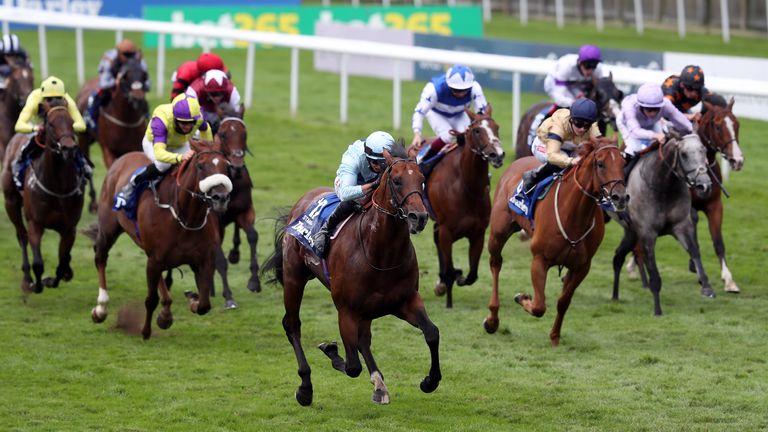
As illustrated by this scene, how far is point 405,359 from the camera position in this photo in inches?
368

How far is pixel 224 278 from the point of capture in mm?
10906

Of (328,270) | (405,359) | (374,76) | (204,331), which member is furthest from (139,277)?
(374,76)

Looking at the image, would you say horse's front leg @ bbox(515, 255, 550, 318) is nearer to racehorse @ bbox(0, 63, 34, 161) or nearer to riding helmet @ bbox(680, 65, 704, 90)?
riding helmet @ bbox(680, 65, 704, 90)

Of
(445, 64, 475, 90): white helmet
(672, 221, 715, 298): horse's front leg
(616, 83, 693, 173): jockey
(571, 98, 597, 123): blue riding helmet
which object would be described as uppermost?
(445, 64, 475, 90): white helmet

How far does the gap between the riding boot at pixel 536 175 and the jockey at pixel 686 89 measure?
Result: 198 cm

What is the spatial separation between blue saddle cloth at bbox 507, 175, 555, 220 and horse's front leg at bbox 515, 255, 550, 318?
0.45 metres

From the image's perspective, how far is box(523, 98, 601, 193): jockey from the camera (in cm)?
930

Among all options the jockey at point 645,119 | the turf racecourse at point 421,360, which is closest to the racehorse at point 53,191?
the turf racecourse at point 421,360

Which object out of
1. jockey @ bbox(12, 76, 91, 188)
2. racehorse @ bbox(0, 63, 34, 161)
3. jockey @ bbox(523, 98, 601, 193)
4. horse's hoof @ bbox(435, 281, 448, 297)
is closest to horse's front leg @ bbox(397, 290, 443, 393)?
jockey @ bbox(523, 98, 601, 193)

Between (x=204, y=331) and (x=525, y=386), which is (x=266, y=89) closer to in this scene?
(x=204, y=331)

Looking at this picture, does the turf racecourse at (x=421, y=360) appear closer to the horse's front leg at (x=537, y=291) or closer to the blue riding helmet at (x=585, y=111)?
the horse's front leg at (x=537, y=291)

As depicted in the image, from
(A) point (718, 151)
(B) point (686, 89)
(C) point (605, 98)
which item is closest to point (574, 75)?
(C) point (605, 98)

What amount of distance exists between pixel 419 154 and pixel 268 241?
3048 mm

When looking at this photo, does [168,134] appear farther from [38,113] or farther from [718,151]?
[718,151]
